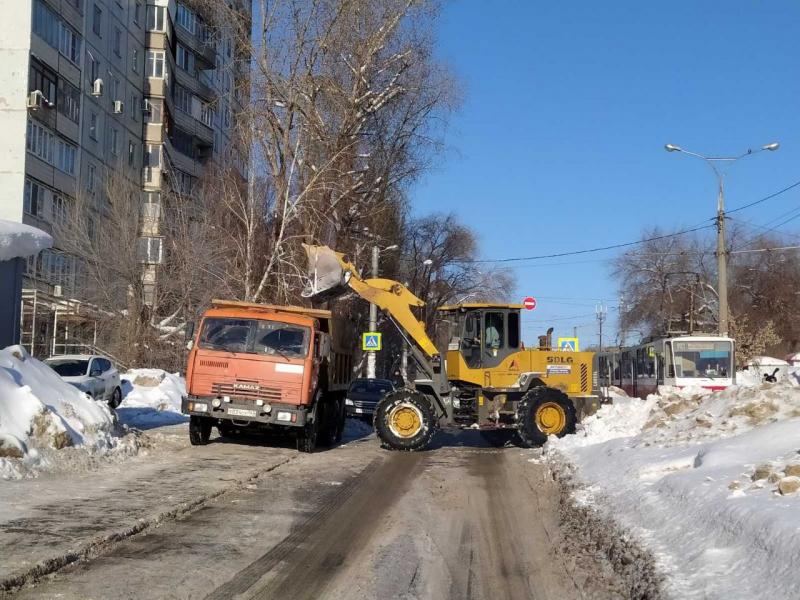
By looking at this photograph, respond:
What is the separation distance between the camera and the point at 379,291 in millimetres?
18938

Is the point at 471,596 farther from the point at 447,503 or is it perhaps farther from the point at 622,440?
the point at 622,440

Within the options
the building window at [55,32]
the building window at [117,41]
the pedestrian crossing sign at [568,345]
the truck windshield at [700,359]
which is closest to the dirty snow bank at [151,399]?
the pedestrian crossing sign at [568,345]

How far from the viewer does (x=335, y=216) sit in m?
32.7

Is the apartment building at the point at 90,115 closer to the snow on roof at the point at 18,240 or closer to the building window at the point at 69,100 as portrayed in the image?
the building window at the point at 69,100

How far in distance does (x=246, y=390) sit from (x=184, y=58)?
44.3 meters

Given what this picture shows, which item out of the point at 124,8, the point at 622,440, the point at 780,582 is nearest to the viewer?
the point at 780,582

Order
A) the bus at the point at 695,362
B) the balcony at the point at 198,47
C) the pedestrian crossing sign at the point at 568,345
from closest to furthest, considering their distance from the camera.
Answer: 1. the pedestrian crossing sign at the point at 568,345
2. the bus at the point at 695,362
3. the balcony at the point at 198,47

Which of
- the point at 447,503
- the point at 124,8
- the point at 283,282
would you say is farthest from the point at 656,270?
the point at 447,503

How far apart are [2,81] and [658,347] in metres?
29.8

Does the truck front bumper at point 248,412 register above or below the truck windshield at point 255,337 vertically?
below

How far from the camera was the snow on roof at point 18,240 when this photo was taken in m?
16.4

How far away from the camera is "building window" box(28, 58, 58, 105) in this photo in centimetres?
3828

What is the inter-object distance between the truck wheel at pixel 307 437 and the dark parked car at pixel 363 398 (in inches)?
413

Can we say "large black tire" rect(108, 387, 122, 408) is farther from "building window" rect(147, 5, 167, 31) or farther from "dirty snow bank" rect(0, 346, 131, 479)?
"building window" rect(147, 5, 167, 31)
